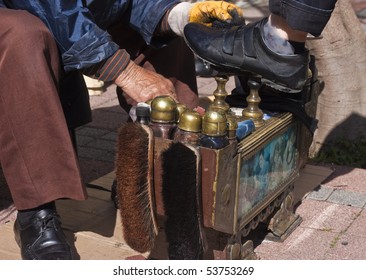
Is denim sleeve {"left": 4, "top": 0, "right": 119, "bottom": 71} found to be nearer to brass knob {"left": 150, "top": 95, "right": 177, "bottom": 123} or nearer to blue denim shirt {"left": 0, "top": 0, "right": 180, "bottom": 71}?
blue denim shirt {"left": 0, "top": 0, "right": 180, "bottom": 71}

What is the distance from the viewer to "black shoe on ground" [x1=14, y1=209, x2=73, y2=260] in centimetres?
245

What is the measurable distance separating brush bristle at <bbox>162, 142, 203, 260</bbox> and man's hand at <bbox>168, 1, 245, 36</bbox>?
29.0 inches

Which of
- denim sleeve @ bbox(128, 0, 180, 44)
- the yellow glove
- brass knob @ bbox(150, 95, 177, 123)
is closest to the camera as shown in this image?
brass knob @ bbox(150, 95, 177, 123)

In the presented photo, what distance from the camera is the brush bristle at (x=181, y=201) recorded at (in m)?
2.24

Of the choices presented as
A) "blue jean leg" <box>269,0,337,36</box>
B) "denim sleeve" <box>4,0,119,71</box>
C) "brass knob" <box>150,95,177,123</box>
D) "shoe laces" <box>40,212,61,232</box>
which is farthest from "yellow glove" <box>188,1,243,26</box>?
"shoe laces" <box>40,212,61,232</box>

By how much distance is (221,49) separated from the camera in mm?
2572

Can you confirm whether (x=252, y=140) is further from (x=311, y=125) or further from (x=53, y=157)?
(x=53, y=157)

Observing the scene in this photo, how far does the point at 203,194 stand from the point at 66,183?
1.63ft

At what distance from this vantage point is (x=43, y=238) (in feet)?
8.16

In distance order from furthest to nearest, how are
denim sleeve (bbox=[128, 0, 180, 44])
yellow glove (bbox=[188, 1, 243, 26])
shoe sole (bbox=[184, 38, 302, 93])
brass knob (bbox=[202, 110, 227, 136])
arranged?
denim sleeve (bbox=[128, 0, 180, 44]), yellow glove (bbox=[188, 1, 243, 26]), shoe sole (bbox=[184, 38, 302, 93]), brass knob (bbox=[202, 110, 227, 136])

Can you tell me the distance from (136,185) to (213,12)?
2.81ft

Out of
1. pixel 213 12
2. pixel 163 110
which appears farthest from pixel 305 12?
pixel 163 110

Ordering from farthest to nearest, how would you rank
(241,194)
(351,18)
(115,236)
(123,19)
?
(351,18) < (123,19) < (115,236) < (241,194)
